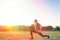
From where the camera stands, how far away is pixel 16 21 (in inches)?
121

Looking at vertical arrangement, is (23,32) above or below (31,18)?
below

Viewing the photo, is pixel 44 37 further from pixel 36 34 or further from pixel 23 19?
pixel 23 19

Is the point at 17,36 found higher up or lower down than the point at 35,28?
lower down

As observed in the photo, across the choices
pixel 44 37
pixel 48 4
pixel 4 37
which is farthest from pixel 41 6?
pixel 4 37

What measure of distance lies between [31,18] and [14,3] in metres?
0.41

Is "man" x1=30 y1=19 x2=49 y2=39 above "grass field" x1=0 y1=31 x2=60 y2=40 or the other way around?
above

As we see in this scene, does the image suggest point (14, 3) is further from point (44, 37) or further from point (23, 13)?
point (44, 37)

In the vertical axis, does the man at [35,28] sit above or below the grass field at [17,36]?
above

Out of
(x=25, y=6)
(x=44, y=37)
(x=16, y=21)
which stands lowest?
(x=44, y=37)

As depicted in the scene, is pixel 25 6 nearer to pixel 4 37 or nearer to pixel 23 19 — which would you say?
pixel 23 19

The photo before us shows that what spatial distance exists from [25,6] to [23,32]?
48 centimetres

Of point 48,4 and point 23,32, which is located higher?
point 48,4

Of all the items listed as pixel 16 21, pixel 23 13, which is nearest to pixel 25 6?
pixel 23 13

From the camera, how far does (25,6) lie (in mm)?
3102
